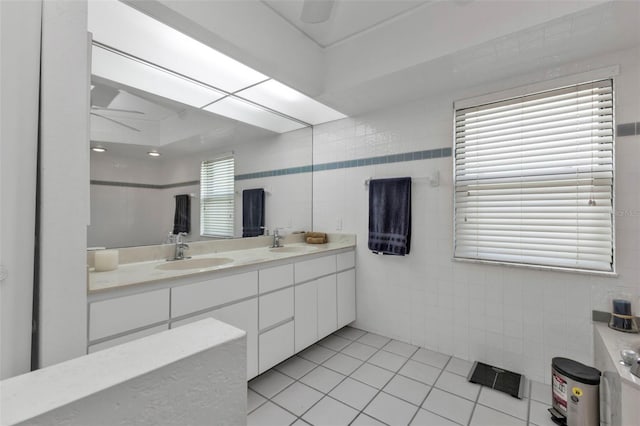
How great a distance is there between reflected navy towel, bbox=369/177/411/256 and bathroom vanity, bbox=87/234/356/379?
1.14 feet

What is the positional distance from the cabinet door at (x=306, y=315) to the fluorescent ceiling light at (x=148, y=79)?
1.76 metres

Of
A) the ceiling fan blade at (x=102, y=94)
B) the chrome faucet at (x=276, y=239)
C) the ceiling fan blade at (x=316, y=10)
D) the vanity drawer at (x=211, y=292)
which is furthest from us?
the chrome faucet at (x=276, y=239)

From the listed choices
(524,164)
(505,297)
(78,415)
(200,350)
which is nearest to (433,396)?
(505,297)

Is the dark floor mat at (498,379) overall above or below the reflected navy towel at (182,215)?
below

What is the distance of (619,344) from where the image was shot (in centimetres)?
156

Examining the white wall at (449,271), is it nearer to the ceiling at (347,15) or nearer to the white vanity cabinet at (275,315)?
the ceiling at (347,15)

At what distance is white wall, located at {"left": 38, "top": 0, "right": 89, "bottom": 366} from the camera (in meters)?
0.63

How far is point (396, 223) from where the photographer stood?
2650mm

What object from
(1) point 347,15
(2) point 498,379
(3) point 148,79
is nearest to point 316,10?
(1) point 347,15

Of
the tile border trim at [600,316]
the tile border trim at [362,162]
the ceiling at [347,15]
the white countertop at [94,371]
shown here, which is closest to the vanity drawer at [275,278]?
the tile border trim at [362,162]

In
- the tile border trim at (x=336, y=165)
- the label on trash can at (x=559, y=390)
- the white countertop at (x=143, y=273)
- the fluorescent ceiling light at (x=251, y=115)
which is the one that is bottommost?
the label on trash can at (x=559, y=390)

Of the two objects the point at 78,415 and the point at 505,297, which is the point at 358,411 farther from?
the point at 78,415

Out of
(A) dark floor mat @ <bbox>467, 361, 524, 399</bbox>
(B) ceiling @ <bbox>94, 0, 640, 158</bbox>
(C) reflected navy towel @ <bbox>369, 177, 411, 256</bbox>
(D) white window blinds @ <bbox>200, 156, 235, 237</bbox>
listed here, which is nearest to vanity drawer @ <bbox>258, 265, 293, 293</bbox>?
(D) white window blinds @ <bbox>200, 156, 235, 237</bbox>

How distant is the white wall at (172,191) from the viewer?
5.96ft
